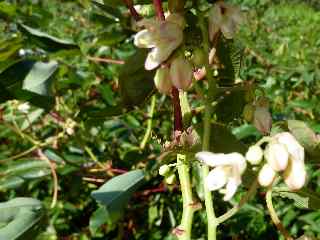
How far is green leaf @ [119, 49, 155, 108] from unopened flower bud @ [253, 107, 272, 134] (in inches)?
4.8

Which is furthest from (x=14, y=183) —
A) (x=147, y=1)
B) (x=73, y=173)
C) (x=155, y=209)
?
(x=147, y=1)

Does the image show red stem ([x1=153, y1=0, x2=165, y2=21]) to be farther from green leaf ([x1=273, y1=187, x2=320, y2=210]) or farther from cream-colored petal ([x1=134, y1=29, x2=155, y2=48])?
green leaf ([x1=273, y1=187, x2=320, y2=210])

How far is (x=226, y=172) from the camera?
575mm

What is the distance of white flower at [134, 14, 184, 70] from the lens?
581mm

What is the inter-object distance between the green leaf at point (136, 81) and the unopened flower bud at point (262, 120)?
0.40ft

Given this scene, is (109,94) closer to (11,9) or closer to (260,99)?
(11,9)

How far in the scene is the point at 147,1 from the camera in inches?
28.5

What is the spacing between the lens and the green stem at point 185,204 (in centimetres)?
60

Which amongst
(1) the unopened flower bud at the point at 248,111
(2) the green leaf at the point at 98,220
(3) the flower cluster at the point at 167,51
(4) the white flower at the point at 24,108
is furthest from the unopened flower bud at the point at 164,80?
(4) the white flower at the point at 24,108

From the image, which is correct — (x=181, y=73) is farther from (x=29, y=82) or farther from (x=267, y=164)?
(x=29, y=82)

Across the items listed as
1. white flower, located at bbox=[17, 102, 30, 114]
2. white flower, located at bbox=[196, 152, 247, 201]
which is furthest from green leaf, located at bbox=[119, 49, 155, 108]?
white flower, located at bbox=[17, 102, 30, 114]

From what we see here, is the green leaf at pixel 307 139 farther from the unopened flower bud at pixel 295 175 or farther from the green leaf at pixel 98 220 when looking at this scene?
the green leaf at pixel 98 220

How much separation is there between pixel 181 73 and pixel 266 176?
0.43ft

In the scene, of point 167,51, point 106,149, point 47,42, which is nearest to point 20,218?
point 167,51
